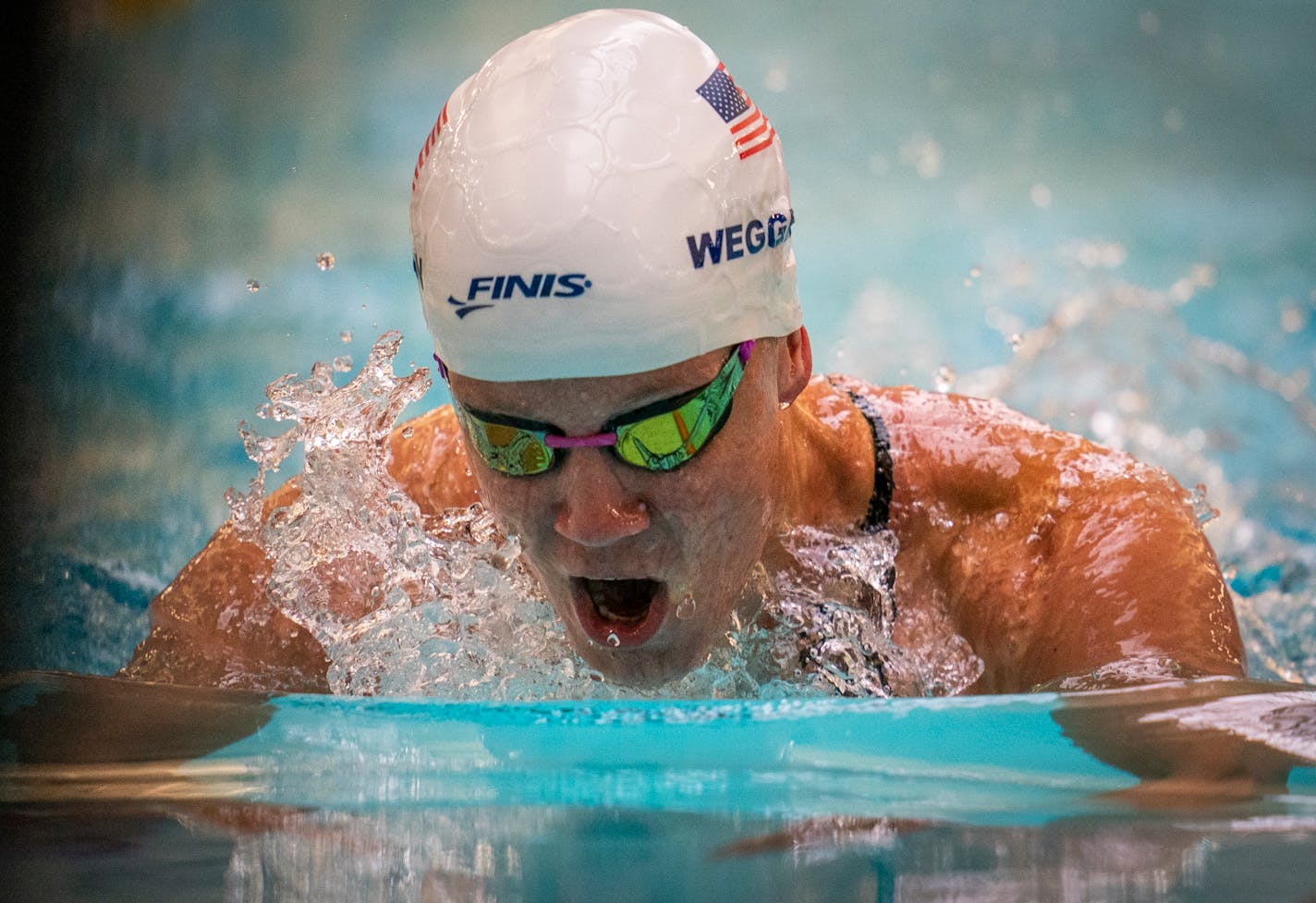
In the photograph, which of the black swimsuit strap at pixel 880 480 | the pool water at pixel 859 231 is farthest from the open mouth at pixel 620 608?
the pool water at pixel 859 231

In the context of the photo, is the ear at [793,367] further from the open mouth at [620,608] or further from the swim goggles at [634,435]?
the open mouth at [620,608]

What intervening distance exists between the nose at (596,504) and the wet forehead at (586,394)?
0.04 meters

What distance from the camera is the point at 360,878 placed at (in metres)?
0.82

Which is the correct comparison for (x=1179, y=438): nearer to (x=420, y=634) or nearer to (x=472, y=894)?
(x=420, y=634)

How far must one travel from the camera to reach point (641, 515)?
1523mm

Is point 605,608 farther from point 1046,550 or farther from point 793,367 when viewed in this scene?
point 1046,550

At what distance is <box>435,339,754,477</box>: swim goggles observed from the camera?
1.50m

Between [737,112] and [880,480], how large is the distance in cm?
60

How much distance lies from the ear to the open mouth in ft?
1.02

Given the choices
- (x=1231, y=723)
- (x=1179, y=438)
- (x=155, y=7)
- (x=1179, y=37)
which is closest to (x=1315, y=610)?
(x=1179, y=438)

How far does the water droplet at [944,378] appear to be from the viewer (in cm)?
410

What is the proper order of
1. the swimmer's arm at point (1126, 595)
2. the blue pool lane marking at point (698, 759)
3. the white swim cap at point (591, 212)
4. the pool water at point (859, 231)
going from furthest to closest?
the pool water at point (859, 231), the swimmer's arm at point (1126, 595), the white swim cap at point (591, 212), the blue pool lane marking at point (698, 759)

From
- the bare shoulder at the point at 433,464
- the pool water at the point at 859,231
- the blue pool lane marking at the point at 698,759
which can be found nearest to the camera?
the blue pool lane marking at the point at 698,759

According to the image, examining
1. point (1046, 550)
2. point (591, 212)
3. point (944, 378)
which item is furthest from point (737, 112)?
point (944, 378)
